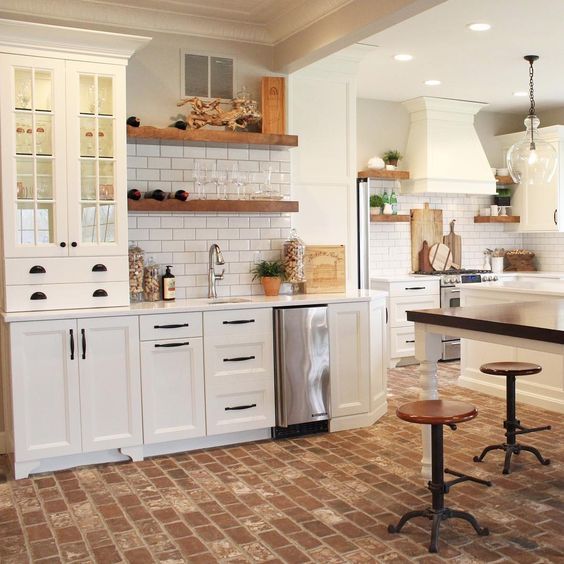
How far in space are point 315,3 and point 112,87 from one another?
1458 mm

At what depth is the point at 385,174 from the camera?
24.1 ft

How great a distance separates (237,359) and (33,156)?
1.77 meters

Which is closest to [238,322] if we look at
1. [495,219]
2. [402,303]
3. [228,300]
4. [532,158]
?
[228,300]

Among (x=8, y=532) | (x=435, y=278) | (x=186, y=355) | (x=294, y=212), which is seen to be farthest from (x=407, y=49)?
(x=8, y=532)

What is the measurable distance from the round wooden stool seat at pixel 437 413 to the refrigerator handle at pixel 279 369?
1.44 meters

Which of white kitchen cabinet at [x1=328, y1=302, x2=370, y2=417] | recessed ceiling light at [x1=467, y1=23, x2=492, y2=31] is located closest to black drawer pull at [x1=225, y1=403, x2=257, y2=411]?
white kitchen cabinet at [x1=328, y1=302, x2=370, y2=417]

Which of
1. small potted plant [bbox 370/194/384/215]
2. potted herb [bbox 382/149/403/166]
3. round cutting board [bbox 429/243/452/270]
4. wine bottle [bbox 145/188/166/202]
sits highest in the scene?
potted herb [bbox 382/149/403/166]

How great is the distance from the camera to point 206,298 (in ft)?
16.5

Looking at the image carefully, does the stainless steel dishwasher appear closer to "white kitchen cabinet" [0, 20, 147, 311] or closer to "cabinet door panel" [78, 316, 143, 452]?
"cabinet door panel" [78, 316, 143, 452]

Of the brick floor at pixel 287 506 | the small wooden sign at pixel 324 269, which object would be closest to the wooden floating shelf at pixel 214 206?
the small wooden sign at pixel 324 269

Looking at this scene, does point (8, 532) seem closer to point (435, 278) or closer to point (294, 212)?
point (294, 212)

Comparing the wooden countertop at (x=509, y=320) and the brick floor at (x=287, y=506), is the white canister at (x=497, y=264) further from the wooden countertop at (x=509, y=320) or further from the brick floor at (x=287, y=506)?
the wooden countertop at (x=509, y=320)

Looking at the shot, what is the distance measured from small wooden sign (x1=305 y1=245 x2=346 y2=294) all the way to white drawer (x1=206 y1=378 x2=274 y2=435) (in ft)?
3.36

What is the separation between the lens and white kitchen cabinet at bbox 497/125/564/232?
7.89m
